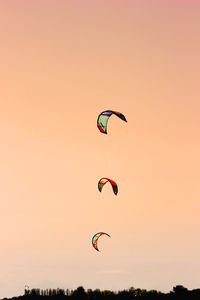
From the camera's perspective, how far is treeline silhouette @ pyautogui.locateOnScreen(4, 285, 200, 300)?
170 feet

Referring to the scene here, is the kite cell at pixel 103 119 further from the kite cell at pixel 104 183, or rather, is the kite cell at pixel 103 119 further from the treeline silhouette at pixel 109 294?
the treeline silhouette at pixel 109 294

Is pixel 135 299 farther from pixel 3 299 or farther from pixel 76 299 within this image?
pixel 3 299

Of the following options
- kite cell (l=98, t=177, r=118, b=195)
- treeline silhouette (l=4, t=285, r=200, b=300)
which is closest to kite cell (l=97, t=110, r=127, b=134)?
kite cell (l=98, t=177, r=118, b=195)

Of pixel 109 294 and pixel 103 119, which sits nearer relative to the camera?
pixel 103 119

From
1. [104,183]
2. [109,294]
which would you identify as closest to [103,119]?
[104,183]

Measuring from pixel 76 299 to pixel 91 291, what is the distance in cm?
189

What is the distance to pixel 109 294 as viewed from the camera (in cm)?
5303

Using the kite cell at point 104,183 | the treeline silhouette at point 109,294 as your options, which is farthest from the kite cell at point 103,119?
the treeline silhouette at point 109,294

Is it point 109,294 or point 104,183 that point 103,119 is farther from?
point 109,294

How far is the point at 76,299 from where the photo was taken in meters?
52.1

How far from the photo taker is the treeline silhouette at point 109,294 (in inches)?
2045

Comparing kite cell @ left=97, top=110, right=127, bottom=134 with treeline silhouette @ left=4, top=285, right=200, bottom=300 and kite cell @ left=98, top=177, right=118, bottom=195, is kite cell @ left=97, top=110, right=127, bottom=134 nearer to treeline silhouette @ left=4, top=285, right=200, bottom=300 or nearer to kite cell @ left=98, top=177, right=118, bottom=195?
kite cell @ left=98, top=177, right=118, bottom=195

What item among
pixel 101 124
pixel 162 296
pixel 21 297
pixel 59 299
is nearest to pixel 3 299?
pixel 21 297

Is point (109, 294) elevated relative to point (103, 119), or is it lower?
lower
